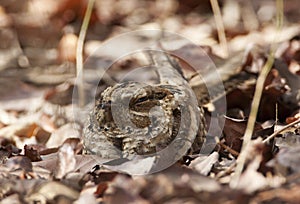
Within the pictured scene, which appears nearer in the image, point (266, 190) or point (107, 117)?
point (266, 190)

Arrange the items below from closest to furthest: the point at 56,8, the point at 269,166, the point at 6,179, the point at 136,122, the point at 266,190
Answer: the point at 266,190 < the point at 269,166 < the point at 6,179 < the point at 136,122 < the point at 56,8

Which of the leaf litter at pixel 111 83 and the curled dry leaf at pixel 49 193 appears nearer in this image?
the leaf litter at pixel 111 83

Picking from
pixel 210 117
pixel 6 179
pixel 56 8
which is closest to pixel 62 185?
pixel 6 179

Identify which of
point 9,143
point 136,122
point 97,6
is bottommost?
point 9,143

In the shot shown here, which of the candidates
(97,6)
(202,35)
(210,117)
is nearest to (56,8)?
(97,6)

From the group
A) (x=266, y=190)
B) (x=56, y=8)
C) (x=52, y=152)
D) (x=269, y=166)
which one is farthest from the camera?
(x=56, y=8)

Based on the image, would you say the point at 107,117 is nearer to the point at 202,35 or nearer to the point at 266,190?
the point at 266,190

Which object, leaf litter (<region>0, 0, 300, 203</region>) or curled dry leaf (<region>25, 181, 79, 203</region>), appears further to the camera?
curled dry leaf (<region>25, 181, 79, 203</region>)

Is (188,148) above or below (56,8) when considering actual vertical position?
below

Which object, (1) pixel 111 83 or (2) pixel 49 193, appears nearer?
(2) pixel 49 193

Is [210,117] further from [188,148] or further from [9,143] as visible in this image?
[9,143]
